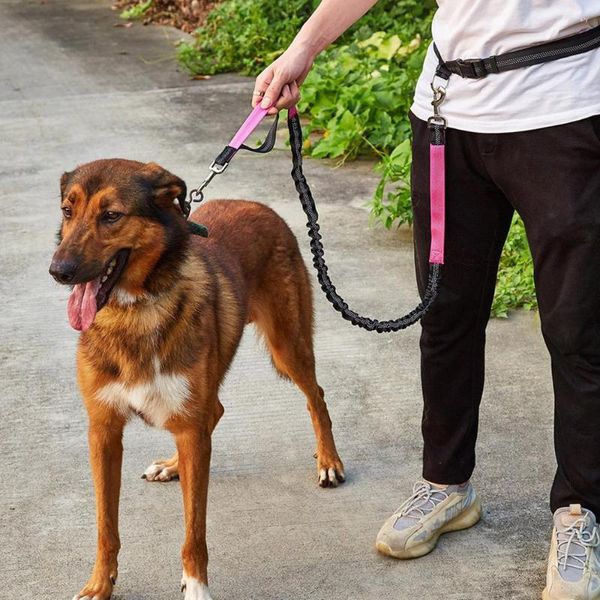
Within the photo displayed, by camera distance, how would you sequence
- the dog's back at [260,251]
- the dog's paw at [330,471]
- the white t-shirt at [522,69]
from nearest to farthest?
the white t-shirt at [522,69] → the dog's back at [260,251] → the dog's paw at [330,471]

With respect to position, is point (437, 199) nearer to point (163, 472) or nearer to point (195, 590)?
point (195, 590)

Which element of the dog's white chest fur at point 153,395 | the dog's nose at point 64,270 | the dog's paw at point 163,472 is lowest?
the dog's paw at point 163,472

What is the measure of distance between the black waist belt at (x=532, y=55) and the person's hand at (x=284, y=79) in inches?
19.8

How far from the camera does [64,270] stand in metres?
3.12

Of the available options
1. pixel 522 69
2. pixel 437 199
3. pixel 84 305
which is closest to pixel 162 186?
pixel 84 305

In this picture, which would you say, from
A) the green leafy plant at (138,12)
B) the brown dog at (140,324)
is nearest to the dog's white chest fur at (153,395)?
the brown dog at (140,324)

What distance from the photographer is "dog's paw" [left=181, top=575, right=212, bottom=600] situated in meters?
3.44

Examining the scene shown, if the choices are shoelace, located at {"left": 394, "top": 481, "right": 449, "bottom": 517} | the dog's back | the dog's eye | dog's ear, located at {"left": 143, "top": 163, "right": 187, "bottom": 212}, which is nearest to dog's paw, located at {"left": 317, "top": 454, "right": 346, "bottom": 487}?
shoelace, located at {"left": 394, "top": 481, "right": 449, "bottom": 517}

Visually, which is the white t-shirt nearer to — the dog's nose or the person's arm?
the person's arm

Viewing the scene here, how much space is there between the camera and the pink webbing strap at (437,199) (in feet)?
10.9

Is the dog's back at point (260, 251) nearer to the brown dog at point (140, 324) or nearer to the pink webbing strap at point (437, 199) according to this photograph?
the brown dog at point (140, 324)

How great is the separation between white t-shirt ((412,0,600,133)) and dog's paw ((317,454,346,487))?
150 centimetres

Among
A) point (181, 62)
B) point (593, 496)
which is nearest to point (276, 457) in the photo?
point (593, 496)

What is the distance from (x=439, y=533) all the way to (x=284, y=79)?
→ 158 cm
